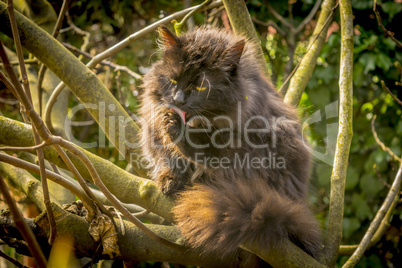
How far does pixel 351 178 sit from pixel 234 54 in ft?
6.84

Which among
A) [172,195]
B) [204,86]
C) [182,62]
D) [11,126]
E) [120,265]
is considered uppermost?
[11,126]

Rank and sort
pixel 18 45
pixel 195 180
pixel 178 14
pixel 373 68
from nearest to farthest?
pixel 18 45
pixel 195 180
pixel 178 14
pixel 373 68

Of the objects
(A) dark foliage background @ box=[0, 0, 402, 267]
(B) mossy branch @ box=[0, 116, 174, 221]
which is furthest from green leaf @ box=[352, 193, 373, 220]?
(B) mossy branch @ box=[0, 116, 174, 221]

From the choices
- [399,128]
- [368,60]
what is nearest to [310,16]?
[368,60]

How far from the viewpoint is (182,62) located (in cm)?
223

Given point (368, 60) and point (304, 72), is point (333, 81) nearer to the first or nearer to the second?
point (368, 60)

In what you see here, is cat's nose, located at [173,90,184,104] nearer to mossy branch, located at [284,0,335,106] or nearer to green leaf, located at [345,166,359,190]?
mossy branch, located at [284,0,335,106]

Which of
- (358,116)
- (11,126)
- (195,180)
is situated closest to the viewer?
(11,126)

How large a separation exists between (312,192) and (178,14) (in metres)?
1.71

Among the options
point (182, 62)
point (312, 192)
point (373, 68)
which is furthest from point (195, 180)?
point (373, 68)

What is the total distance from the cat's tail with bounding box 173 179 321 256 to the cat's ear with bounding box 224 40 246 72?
0.81 metres

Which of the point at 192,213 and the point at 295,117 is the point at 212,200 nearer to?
the point at 192,213

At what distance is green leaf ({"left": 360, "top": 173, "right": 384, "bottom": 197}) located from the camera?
353 centimetres

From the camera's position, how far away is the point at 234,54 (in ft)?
7.40
